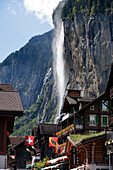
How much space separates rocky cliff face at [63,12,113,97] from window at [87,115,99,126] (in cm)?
3851

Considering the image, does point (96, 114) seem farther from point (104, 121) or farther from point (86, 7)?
point (86, 7)

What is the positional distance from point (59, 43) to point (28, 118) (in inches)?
2391

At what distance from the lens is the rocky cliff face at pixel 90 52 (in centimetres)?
9031

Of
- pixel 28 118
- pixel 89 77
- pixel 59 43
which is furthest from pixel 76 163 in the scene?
pixel 28 118

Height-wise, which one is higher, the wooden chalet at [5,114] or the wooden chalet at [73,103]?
the wooden chalet at [73,103]

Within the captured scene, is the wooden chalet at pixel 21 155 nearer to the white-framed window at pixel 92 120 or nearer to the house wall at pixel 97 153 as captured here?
the white-framed window at pixel 92 120

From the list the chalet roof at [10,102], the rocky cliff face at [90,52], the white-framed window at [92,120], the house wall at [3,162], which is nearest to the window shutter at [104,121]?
the white-framed window at [92,120]

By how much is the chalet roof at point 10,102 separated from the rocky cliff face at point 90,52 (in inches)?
2715

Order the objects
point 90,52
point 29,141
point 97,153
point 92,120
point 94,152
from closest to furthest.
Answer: point 97,153 < point 94,152 < point 29,141 < point 92,120 < point 90,52

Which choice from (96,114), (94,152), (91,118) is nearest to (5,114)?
(94,152)

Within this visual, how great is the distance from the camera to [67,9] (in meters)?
113

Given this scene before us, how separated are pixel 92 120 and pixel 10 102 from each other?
3174 centimetres

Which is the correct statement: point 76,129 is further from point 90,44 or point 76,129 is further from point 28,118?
point 28,118

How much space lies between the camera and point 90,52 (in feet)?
310
